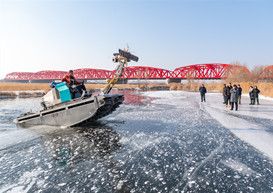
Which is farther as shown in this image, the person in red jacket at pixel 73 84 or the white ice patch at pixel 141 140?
Answer: the person in red jacket at pixel 73 84

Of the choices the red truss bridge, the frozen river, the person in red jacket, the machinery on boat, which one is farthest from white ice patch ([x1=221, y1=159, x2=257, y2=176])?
the red truss bridge

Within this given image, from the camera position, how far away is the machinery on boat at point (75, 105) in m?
11.1

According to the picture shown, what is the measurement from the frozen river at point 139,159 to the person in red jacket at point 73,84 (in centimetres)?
193

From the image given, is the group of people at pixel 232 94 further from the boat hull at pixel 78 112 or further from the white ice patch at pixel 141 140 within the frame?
the white ice patch at pixel 141 140

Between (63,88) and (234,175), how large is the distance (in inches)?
338

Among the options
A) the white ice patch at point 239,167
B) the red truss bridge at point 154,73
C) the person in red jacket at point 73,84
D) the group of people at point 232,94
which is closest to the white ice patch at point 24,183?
the white ice patch at point 239,167

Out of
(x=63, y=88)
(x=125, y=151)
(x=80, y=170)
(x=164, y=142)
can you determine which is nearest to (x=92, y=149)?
(x=125, y=151)

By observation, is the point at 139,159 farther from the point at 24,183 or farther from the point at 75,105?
the point at 75,105

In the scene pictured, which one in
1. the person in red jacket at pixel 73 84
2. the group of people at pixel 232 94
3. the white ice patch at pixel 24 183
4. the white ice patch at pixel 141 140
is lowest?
the white ice patch at pixel 141 140

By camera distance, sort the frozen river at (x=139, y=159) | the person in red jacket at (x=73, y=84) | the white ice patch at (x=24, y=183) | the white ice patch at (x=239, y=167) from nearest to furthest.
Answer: the white ice patch at (x=24, y=183) < the frozen river at (x=139, y=159) < the white ice patch at (x=239, y=167) < the person in red jacket at (x=73, y=84)

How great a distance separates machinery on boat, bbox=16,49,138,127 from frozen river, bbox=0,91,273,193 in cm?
59

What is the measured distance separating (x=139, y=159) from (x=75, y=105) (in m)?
5.31

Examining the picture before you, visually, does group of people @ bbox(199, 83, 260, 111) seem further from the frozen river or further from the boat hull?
the boat hull

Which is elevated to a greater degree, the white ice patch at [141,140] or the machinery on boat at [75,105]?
the machinery on boat at [75,105]
